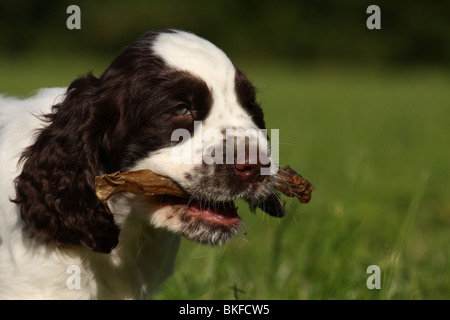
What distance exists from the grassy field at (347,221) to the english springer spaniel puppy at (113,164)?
0.70 m

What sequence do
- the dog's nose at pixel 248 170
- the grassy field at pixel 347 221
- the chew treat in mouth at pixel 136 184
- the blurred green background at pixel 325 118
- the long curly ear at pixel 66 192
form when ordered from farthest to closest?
the blurred green background at pixel 325 118 < the grassy field at pixel 347 221 < the long curly ear at pixel 66 192 < the chew treat in mouth at pixel 136 184 < the dog's nose at pixel 248 170

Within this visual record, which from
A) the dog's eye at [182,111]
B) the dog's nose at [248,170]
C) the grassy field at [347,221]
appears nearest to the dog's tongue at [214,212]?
the dog's nose at [248,170]

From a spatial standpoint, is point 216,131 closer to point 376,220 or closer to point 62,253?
point 62,253

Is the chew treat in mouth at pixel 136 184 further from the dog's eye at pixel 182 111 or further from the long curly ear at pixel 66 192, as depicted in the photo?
the dog's eye at pixel 182 111

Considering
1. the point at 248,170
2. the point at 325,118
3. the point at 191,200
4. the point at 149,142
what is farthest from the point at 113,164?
the point at 325,118

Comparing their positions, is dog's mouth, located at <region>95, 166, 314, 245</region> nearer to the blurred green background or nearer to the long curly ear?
the long curly ear

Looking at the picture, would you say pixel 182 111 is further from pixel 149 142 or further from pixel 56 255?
pixel 56 255

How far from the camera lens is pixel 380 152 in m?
10.6

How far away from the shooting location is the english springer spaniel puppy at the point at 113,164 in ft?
10.4

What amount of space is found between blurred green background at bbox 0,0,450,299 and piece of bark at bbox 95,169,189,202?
0.77 m

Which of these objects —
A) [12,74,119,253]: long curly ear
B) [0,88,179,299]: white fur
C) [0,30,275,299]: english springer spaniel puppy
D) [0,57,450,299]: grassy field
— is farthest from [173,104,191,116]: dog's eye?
[0,57,450,299]: grassy field

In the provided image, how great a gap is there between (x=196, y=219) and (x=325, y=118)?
12.6 meters
